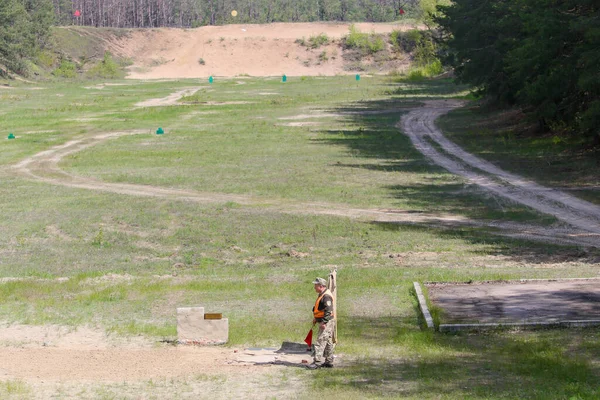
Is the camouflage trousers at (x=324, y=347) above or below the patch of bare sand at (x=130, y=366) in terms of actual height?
above

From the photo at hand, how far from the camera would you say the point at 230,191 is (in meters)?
37.0

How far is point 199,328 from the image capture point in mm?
16922

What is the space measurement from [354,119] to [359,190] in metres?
33.0

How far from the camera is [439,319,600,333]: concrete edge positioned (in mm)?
16547

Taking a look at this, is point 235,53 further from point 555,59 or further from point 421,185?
point 421,185

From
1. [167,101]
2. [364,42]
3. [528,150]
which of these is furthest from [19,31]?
[528,150]

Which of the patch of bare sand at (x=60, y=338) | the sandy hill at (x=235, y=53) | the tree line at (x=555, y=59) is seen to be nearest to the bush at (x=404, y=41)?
the sandy hill at (x=235, y=53)

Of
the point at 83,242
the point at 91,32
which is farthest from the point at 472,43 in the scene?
the point at 91,32

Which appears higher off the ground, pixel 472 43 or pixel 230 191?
pixel 472 43

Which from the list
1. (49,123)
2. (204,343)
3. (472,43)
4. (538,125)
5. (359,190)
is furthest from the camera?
(49,123)

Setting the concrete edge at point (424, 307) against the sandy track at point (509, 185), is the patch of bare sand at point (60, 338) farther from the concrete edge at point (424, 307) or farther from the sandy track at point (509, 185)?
the sandy track at point (509, 185)

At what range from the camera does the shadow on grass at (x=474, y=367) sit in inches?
523

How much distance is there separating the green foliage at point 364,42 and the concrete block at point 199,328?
155 meters

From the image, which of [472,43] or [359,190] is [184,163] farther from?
[472,43]
